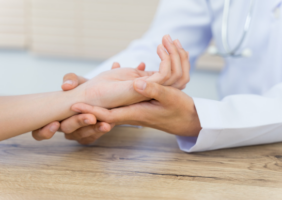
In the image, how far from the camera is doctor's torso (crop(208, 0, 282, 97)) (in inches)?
29.0

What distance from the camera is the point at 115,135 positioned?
0.62 metres

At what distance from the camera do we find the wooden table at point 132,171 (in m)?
0.36

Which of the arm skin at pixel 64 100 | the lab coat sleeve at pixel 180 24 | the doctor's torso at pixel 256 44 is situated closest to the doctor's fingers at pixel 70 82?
the arm skin at pixel 64 100

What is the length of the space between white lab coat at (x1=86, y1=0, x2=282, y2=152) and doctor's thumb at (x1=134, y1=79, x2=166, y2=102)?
0.28ft

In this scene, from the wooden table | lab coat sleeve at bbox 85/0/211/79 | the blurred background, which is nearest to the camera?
the wooden table

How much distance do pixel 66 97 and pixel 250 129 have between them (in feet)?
1.19

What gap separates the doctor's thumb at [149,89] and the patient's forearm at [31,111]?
14 cm

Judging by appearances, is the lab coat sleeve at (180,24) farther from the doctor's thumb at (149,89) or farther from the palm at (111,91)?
the doctor's thumb at (149,89)

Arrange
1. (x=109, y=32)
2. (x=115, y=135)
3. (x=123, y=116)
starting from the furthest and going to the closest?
1. (x=109, y=32)
2. (x=115, y=135)
3. (x=123, y=116)

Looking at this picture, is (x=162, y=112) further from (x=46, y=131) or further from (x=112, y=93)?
(x=46, y=131)

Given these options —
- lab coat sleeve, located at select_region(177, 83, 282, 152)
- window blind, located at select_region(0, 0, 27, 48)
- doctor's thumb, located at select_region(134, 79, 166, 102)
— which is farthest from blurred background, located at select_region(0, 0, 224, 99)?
doctor's thumb, located at select_region(134, 79, 166, 102)

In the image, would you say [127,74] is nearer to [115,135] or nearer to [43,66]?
[115,135]

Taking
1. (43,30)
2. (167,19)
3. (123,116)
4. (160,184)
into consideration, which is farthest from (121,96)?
(43,30)

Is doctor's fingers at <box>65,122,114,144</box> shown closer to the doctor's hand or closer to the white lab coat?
the doctor's hand
